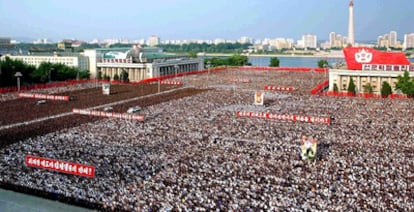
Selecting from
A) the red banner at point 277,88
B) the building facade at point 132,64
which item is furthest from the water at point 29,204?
the building facade at point 132,64

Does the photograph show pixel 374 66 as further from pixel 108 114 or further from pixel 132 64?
pixel 132 64

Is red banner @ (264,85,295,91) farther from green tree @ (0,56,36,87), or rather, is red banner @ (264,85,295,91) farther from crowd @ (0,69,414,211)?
green tree @ (0,56,36,87)

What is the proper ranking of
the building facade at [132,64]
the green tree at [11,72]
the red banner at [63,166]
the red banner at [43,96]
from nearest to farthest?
the red banner at [63,166]
the red banner at [43,96]
the green tree at [11,72]
the building facade at [132,64]

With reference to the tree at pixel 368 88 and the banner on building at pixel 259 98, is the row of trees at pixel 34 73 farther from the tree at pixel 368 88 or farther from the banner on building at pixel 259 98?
the tree at pixel 368 88

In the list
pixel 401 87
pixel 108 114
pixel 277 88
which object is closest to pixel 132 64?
pixel 277 88

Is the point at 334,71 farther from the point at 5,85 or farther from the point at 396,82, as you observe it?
the point at 5,85

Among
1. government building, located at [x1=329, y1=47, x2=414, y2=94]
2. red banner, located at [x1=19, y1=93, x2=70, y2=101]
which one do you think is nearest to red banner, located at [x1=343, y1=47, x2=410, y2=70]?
government building, located at [x1=329, y1=47, x2=414, y2=94]
